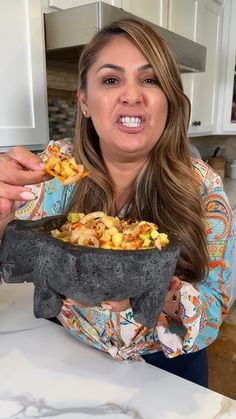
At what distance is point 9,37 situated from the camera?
1151mm

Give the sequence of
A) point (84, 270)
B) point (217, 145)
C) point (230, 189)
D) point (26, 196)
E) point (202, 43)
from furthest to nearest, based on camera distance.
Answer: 1. point (217, 145)
2. point (230, 189)
3. point (202, 43)
4. point (26, 196)
5. point (84, 270)

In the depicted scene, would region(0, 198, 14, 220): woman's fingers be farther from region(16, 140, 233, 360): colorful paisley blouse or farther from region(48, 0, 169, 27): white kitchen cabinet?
region(48, 0, 169, 27): white kitchen cabinet

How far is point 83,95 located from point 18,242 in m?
0.62

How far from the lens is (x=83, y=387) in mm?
605

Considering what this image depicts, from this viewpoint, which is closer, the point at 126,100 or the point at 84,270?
the point at 84,270

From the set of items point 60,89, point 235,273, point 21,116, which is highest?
point 60,89

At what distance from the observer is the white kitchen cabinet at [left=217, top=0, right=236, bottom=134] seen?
104 inches

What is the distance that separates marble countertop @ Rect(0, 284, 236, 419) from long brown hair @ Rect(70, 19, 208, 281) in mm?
298

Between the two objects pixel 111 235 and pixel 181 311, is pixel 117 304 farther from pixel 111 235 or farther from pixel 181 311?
pixel 181 311

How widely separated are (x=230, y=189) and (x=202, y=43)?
1050 mm

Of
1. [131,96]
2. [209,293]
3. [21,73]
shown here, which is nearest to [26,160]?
[131,96]

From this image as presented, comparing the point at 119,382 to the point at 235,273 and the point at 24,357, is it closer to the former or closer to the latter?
the point at 24,357

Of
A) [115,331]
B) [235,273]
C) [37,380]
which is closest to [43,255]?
[37,380]

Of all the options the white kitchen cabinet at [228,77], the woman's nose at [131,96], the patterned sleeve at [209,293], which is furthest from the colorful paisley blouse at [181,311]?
the white kitchen cabinet at [228,77]
